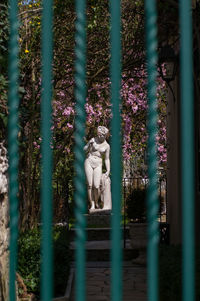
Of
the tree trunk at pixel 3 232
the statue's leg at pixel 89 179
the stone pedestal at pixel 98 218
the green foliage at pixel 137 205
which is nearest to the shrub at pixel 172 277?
the tree trunk at pixel 3 232

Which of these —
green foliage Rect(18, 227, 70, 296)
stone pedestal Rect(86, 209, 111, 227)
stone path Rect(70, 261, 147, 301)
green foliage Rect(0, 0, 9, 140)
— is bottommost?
stone path Rect(70, 261, 147, 301)

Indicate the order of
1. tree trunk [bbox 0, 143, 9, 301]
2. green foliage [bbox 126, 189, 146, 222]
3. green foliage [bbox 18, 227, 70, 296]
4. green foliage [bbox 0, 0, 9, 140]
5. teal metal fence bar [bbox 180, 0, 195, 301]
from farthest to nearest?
green foliage [bbox 126, 189, 146, 222] < green foliage [bbox 18, 227, 70, 296] < green foliage [bbox 0, 0, 9, 140] < tree trunk [bbox 0, 143, 9, 301] < teal metal fence bar [bbox 180, 0, 195, 301]

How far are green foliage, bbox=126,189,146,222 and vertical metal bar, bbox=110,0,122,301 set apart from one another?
892 cm

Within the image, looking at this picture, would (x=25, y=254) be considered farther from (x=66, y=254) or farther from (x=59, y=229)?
(x=59, y=229)

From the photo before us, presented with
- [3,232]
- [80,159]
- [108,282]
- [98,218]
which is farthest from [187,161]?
[98,218]

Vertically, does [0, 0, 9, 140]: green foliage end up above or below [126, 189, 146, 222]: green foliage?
A: above

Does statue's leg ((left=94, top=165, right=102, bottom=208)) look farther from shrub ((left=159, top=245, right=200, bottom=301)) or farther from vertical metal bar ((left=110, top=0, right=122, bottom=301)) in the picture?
vertical metal bar ((left=110, top=0, right=122, bottom=301))

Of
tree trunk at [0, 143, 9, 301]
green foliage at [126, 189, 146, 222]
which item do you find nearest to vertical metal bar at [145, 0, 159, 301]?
tree trunk at [0, 143, 9, 301]

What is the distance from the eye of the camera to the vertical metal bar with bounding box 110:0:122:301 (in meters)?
1.28

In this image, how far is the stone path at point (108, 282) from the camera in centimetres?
695

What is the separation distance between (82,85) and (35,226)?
7455 millimetres

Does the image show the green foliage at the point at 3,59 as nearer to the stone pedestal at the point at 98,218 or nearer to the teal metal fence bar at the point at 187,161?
the teal metal fence bar at the point at 187,161

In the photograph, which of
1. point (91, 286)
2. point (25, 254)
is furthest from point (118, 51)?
point (91, 286)

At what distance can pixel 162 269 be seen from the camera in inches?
193
